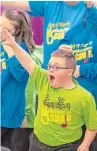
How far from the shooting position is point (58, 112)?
1674 mm

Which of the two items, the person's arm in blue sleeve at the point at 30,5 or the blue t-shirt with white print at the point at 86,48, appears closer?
the blue t-shirt with white print at the point at 86,48

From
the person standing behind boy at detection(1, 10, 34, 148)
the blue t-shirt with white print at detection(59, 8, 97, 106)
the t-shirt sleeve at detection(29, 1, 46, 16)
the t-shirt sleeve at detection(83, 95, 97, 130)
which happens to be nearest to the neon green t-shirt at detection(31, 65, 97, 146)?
the t-shirt sleeve at detection(83, 95, 97, 130)

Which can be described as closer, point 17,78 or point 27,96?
point 17,78

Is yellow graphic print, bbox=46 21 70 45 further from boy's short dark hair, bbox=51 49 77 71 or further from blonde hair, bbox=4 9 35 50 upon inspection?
boy's short dark hair, bbox=51 49 77 71

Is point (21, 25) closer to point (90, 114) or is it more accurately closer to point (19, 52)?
point (19, 52)

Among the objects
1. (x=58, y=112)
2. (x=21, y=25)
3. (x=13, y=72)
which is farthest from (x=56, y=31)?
(x=58, y=112)

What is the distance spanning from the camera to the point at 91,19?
72.4 inches

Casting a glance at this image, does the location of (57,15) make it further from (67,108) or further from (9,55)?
(67,108)

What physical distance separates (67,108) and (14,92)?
15.6 inches

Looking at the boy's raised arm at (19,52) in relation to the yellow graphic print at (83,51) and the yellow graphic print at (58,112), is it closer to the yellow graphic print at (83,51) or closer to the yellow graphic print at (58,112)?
the yellow graphic print at (58,112)

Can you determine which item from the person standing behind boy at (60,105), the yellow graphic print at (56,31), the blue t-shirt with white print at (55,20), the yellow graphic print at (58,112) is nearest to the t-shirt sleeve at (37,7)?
the blue t-shirt with white print at (55,20)

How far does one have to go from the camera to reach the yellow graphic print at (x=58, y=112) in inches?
65.6

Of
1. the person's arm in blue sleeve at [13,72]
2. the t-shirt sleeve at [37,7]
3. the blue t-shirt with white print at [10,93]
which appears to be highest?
the t-shirt sleeve at [37,7]

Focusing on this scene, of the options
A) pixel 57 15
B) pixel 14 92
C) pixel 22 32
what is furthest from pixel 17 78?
pixel 57 15
